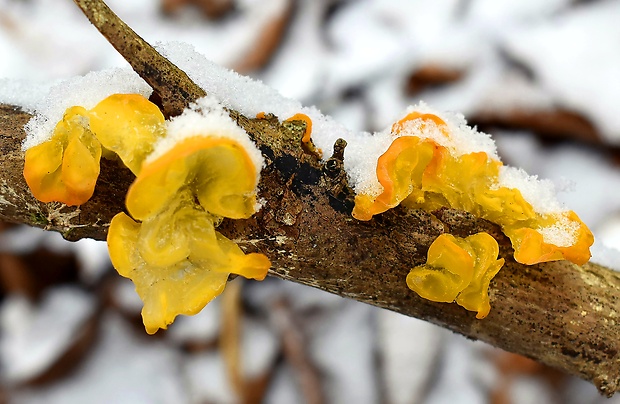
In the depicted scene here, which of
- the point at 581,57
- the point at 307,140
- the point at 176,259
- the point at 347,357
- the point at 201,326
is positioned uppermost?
the point at 581,57

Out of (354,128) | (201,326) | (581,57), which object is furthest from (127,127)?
(581,57)

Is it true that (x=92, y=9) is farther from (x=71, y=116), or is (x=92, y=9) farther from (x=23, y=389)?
(x=23, y=389)

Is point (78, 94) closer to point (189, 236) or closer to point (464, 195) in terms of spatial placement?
point (189, 236)

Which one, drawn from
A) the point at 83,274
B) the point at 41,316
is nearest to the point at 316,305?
the point at 83,274

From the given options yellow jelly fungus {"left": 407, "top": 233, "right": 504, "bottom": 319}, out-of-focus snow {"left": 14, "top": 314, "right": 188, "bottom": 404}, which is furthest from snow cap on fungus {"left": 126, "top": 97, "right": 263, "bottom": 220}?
out-of-focus snow {"left": 14, "top": 314, "right": 188, "bottom": 404}

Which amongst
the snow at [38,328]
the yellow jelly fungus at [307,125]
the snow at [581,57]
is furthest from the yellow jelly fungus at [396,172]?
the snow at [38,328]

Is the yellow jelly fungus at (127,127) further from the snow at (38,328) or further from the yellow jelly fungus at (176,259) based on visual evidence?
the snow at (38,328)
